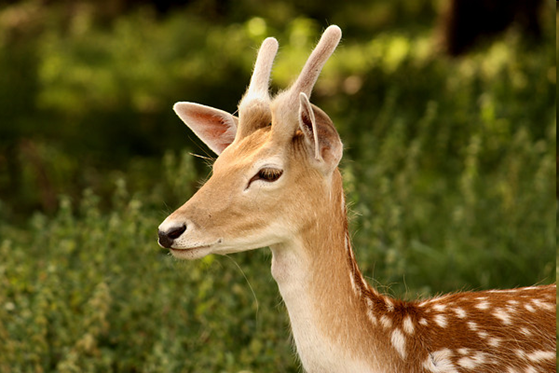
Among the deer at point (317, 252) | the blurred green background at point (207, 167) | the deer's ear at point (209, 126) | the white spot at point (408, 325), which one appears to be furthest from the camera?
the blurred green background at point (207, 167)

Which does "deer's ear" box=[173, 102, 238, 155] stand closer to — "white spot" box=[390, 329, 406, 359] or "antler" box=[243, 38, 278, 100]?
"antler" box=[243, 38, 278, 100]

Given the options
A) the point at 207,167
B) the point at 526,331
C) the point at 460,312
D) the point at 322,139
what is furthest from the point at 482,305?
the point at 207,167

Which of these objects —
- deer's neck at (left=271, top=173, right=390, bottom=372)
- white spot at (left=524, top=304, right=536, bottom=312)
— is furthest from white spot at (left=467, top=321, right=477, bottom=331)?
deer's neck at (left=271, top=173, right=390, bottom=372)

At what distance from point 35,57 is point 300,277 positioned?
23.1ft

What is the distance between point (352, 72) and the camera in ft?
34.7

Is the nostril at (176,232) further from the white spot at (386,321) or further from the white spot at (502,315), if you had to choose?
the white spot at (502,315)

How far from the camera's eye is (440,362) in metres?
3.09

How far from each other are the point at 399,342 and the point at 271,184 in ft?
2.53

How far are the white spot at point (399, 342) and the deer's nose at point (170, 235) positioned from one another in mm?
913

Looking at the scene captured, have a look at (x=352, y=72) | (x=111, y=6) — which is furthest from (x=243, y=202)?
(x=111, y=6)

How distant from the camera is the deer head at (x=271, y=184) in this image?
290 cm

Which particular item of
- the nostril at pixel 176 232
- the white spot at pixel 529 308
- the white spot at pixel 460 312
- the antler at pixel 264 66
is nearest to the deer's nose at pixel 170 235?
the nostril at pixel 176 232

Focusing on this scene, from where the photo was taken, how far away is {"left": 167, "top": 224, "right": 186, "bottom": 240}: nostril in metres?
2.84

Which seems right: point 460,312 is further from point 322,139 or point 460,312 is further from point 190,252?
point 190,252
